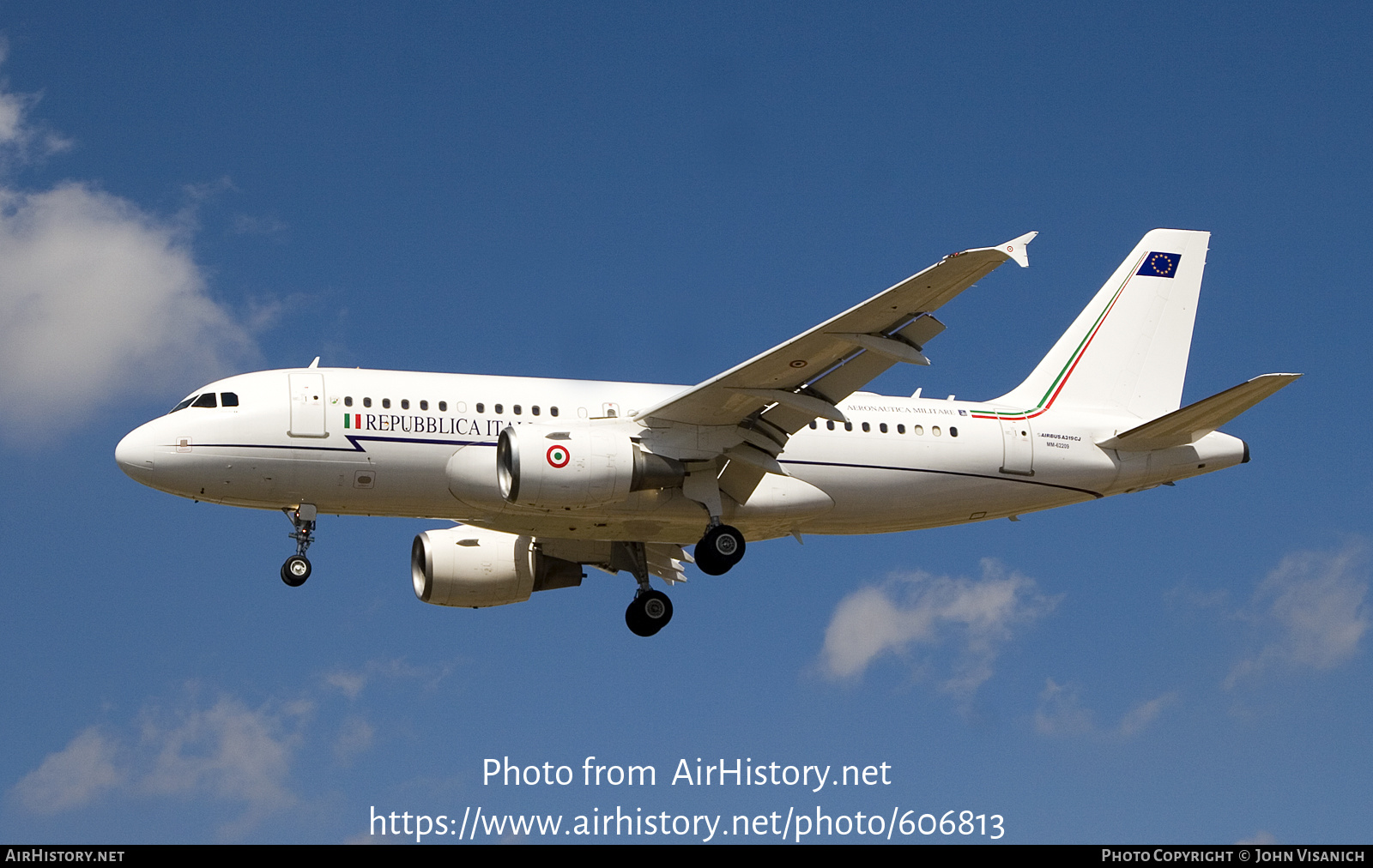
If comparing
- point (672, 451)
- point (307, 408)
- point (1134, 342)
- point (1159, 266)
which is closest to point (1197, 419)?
point (1134, 342)

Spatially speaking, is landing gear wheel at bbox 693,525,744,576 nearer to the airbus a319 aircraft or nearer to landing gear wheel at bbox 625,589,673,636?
the airbus a319 aircraft

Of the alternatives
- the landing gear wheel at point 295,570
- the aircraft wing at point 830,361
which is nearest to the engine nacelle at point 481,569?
the landing gear wheel at point 295,570

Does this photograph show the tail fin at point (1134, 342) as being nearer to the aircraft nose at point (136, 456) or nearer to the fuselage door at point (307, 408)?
the fuselage door at point (307, 408)

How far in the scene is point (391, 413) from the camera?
1214 inches

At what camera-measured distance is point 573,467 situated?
98.6 feet

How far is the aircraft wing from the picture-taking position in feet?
88.0

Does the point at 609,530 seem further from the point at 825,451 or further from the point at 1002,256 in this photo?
the point at 1002,256

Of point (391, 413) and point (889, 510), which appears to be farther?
point (889, 510)

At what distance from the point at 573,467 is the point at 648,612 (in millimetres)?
5869

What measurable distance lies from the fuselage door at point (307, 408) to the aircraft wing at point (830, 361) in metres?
5.80

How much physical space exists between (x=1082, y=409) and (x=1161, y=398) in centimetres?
252

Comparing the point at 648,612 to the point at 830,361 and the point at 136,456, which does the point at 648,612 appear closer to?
the point at 830,361
